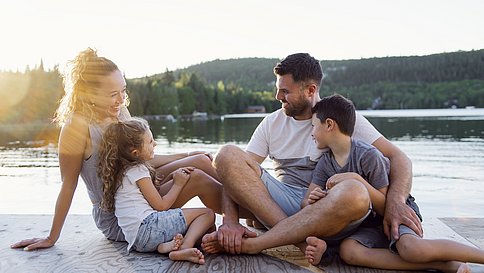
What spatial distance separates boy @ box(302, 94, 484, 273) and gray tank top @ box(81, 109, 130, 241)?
3.98 ft

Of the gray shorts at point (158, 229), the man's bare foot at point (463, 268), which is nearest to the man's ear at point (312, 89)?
the gray shorts at point (158, 229)

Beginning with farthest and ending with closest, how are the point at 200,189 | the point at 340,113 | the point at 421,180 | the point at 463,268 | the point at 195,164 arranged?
the point at 421,180 < the point at 195,164 < the point at 200,189 < the point at 340,113 < the point at 463,268

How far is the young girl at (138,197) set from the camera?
299 cm

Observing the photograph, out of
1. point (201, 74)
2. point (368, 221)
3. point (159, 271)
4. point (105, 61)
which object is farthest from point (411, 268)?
point (201, 74)

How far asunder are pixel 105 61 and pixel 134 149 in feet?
2.03

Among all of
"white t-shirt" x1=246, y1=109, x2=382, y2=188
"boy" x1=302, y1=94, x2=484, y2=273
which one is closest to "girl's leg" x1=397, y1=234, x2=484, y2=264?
"boy" x1=302, y1=94, x2=484, y2=273

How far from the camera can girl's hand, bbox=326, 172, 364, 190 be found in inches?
107

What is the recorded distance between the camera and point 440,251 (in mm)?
2566

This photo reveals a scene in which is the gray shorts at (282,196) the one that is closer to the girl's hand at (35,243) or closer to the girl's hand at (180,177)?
the girl's hand at (180,177)

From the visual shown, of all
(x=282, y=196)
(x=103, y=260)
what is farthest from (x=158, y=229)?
(x=282, y=196)

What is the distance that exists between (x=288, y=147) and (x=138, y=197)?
1.04 m

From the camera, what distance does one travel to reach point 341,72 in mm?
77250

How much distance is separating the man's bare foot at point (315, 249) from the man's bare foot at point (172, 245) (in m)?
0.74

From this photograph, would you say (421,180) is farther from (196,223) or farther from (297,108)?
(196,223)
